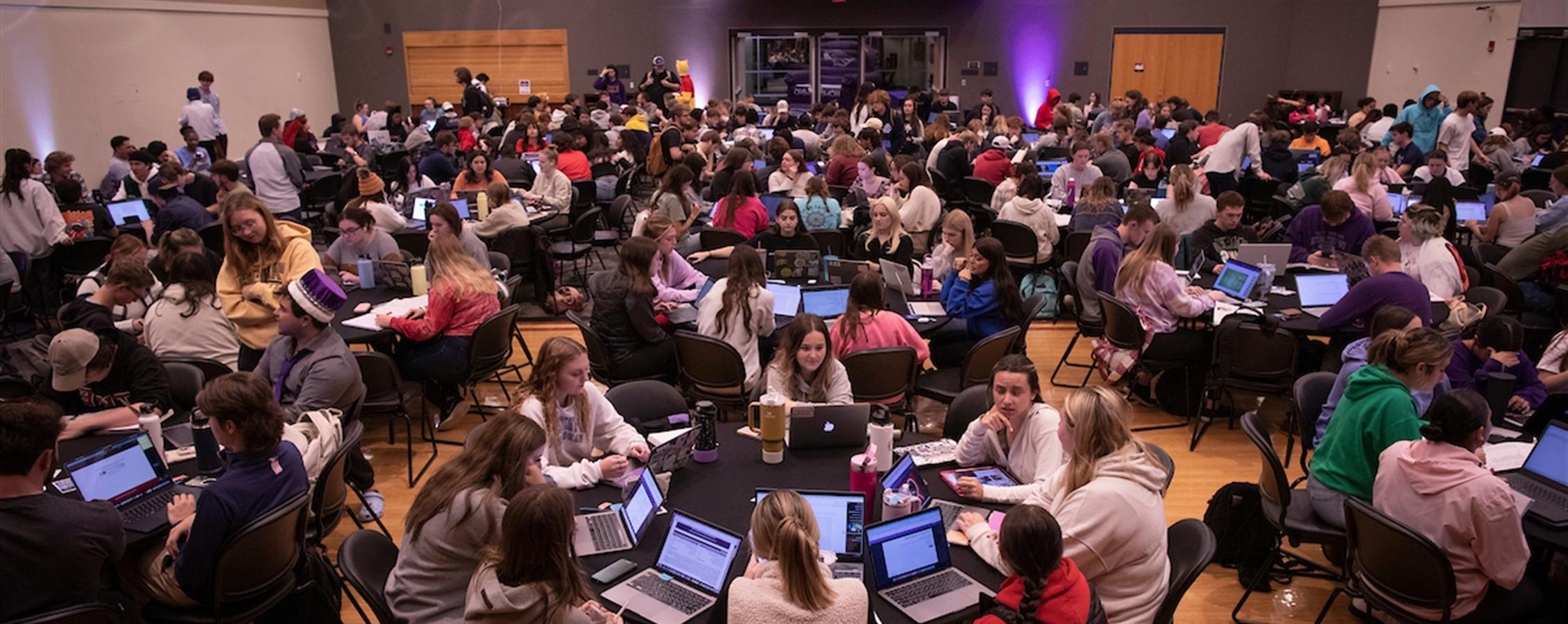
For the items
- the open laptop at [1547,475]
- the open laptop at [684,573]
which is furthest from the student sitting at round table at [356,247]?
the open laptop at [1547,475]

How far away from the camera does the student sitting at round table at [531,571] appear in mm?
2779

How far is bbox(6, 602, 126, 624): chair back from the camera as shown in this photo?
3.10 metres

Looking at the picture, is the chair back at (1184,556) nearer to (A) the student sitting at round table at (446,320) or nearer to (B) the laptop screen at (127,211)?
(A) the student sitting at round table at (446,320)

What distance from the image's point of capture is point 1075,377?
7.44 meters

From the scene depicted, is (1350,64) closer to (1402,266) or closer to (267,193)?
(1402,266)

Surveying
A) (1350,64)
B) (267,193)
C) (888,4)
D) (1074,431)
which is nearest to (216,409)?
(1074,431)

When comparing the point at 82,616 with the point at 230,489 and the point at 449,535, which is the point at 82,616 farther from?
the point at 449,535

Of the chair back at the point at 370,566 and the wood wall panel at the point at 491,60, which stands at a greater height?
the wood wall panel at the point at 491,60

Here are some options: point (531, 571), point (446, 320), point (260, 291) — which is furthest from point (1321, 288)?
point (260, 291)

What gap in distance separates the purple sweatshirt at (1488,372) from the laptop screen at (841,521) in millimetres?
3173

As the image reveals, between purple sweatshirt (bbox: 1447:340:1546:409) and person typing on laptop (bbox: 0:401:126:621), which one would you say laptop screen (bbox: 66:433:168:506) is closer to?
person typing on laptop (bbox: 0:401:126:621)

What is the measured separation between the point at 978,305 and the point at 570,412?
8.96 ft

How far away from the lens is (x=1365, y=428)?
4023 millimetres

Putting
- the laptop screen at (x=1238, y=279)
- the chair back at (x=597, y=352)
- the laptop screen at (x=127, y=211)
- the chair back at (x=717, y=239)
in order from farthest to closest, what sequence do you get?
the laptop screen at (x=127, y=211) → the chair back at (x=717, y=239) → the laptop screen at (x=1238, y=279) → the chair back at (x=597, y=352)
